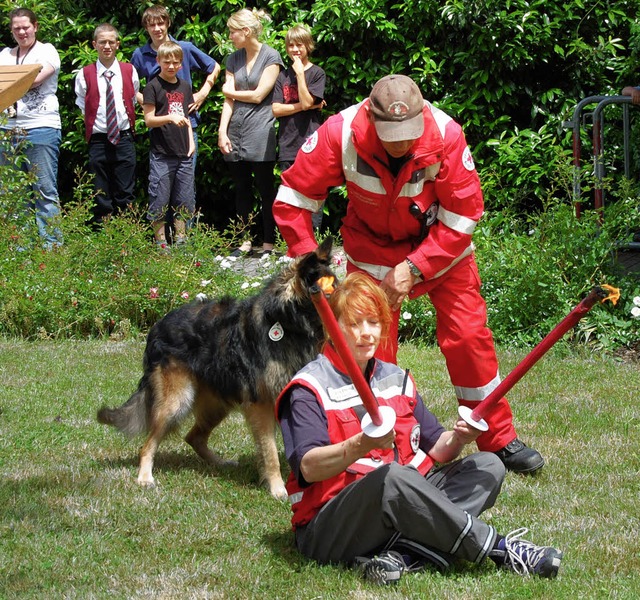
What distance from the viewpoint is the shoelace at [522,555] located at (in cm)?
380

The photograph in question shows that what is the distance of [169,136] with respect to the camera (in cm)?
991

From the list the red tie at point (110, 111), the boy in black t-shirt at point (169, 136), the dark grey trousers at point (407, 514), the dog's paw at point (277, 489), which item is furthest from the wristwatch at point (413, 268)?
the red tie at point (110, 111)

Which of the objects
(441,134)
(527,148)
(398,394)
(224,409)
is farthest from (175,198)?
(398,394)

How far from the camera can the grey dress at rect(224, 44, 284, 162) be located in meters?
9.93

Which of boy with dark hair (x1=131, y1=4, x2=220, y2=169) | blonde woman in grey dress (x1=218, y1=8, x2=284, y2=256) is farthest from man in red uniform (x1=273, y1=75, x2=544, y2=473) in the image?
boy with dark hair (x1=131, y1=4, x2=220, y2=169)

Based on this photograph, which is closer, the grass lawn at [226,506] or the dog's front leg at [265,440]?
the grass lawn at [226,506]

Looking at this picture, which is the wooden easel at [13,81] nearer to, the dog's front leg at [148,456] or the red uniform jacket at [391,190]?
the red uniform jacket at [391,190]

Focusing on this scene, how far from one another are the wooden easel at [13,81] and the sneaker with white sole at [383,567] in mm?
2199

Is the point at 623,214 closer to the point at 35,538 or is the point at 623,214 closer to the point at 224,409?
the point at 224,409

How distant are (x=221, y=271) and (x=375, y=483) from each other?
16.9 feet

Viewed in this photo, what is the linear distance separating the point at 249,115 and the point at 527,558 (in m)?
6.98

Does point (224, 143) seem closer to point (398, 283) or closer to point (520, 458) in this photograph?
point (398, 283)

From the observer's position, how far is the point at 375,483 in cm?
361

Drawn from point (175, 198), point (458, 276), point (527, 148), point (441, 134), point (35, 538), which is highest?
point (441, 134)
